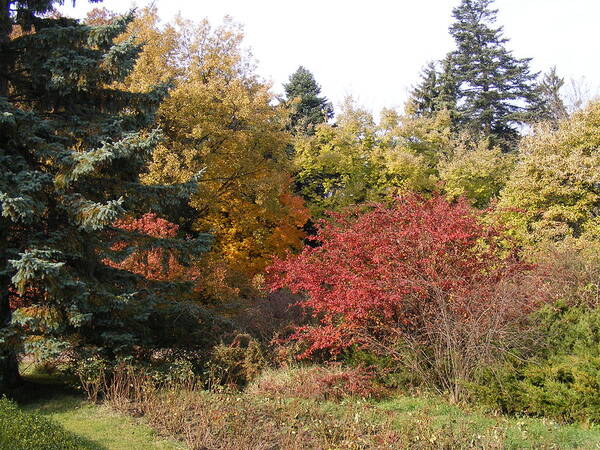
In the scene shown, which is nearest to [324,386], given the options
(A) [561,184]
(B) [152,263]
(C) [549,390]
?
(C) [549,390]

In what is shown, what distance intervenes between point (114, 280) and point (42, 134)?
2.81 m

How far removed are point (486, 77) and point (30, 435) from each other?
3735cm

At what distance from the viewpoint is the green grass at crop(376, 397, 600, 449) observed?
6.11 metres

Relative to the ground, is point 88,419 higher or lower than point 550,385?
higher

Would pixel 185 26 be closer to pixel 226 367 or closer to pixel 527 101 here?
pixel 226 367

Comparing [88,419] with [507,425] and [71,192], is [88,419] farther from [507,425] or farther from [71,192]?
[507,425]

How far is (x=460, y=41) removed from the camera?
38.0 meters

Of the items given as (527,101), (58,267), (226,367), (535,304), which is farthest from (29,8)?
(527,101)

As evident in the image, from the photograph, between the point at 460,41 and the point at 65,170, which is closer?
the point at 65,170

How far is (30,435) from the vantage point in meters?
5.20

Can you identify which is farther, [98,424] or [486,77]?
[486,77]

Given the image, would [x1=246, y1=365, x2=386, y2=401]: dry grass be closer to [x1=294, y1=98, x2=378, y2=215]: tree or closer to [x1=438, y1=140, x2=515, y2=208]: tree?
[x1=294, y1=98, x2=378, y2=215]: tree

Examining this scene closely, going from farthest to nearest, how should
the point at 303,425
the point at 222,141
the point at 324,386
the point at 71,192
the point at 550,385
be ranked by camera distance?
the point at 222,141
the point at 71,192
the point at 324,386
the point at 550,385
the point at 303,425

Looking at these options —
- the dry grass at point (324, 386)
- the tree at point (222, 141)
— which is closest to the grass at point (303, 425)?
the dry grass at point (324, 386)
